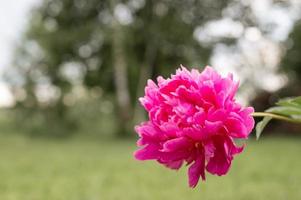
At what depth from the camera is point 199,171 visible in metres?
1.52

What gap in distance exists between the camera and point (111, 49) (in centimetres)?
2728

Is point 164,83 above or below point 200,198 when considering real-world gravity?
above

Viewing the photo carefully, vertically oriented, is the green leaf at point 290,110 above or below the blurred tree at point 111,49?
above

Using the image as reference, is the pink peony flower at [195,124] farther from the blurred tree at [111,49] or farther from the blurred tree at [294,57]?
the blurred tree at [294,57]

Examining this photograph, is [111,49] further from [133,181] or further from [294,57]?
[133,181]

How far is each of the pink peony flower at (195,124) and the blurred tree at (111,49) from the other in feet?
79.8

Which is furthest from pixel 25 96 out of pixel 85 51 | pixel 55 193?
pixel 55 193

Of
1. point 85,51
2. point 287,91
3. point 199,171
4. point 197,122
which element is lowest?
point 287,91

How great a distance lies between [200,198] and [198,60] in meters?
19.7

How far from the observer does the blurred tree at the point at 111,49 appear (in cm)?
2631

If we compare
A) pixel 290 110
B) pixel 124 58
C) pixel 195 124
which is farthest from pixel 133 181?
pixel 124 58

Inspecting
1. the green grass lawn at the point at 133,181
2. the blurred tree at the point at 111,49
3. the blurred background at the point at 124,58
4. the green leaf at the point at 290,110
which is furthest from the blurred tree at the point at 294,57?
the green leaf at the point at 290,110

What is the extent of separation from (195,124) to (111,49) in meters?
26.0

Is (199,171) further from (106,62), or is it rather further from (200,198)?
(106,62)
